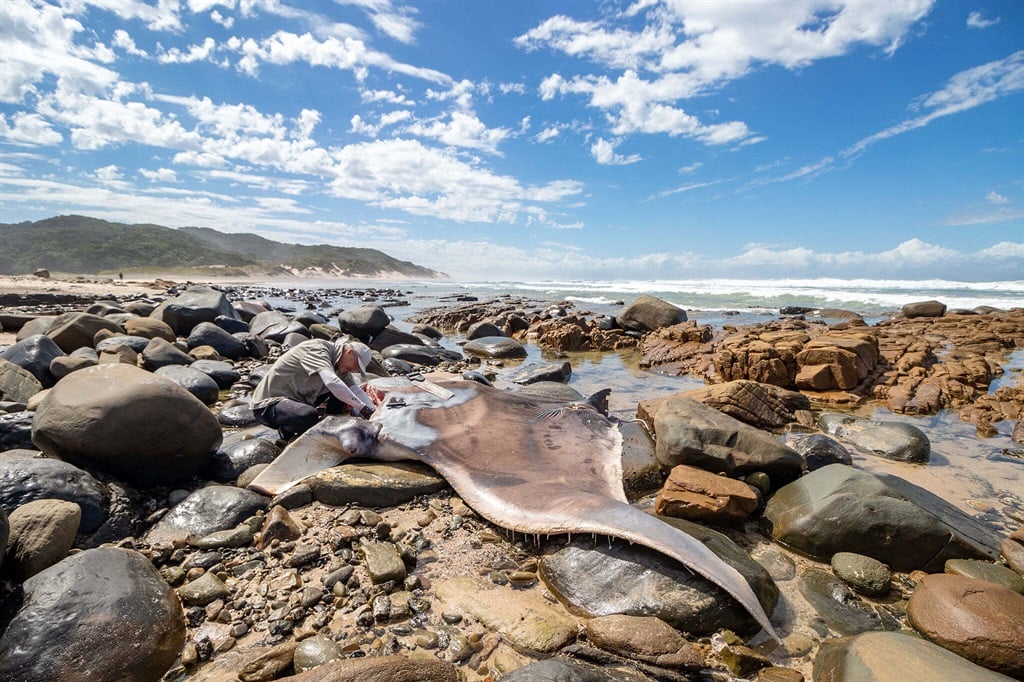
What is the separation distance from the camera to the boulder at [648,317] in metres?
13.6

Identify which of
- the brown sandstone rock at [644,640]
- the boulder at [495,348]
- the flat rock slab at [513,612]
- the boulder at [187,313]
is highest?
the boulder at [187,313]

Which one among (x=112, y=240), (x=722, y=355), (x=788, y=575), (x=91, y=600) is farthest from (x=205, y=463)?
(x=112, y=240)

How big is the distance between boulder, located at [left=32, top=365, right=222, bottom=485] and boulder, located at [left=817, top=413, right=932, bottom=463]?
21.3 ft

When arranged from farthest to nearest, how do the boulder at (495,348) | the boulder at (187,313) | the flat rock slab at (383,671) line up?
the boulder at (495,348) → the boulder at (187,313) → the flat rock slab at (383,671)

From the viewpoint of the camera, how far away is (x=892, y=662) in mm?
2051

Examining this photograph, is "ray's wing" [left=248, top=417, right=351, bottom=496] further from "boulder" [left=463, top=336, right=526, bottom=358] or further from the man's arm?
"boulder" [left=463, top=336, right=526, bottom=358]

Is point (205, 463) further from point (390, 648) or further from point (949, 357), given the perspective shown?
point (949, 357)

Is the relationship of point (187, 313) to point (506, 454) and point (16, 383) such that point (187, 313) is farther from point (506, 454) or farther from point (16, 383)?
point (506, 454)

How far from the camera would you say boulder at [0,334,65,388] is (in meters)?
5.84

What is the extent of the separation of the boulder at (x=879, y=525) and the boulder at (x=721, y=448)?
17.9 inches

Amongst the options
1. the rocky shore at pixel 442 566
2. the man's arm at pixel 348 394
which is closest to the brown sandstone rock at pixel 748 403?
the rocky shore at pixel 442 566

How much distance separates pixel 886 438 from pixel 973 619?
11.0 feet

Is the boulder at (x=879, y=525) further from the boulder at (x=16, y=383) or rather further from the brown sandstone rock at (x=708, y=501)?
the boulder at (x=16, y=383)

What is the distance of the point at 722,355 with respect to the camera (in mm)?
8609
